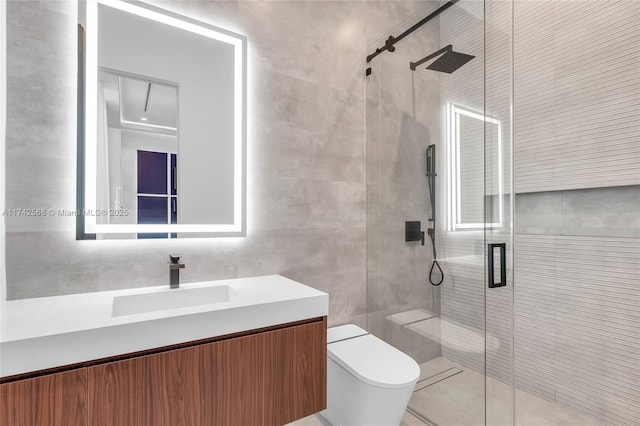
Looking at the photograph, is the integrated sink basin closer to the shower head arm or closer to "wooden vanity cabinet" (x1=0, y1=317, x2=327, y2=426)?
Answer: "wooden vanity cabinet" (x1=0, y1=317, x2=327, y2=426)

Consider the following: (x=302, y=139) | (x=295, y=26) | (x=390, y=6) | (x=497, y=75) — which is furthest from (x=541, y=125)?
(x=295, y=26)

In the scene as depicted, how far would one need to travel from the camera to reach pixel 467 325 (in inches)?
63.2

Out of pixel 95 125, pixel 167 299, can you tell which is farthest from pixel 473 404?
pixel 95 125

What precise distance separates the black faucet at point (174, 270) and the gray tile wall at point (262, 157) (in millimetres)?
81

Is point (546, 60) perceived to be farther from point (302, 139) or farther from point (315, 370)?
point (315, 370)

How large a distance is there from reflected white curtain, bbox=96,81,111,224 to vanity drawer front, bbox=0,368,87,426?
695 millimetres

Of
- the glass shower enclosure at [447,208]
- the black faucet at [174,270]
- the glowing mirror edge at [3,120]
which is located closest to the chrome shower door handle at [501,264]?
the glass shower enclosure at [447,208]

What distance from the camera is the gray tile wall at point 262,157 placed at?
124 centimetres

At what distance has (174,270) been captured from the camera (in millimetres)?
1438

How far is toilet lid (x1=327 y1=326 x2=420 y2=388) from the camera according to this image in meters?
1.35

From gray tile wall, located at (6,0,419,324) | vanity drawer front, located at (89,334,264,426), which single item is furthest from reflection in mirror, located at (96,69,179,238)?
vanity drawer front, located at (89,334,264,426)

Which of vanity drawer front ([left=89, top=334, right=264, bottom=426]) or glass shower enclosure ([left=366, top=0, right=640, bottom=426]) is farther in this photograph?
glass shower enclosure ([left=366, top=0, right=640, bottom=426])

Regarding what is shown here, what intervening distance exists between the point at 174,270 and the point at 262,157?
729 millimetres

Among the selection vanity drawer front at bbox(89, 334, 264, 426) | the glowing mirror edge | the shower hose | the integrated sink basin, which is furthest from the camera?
the shower hose
